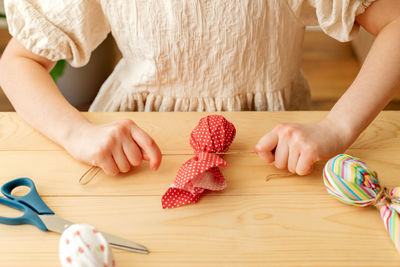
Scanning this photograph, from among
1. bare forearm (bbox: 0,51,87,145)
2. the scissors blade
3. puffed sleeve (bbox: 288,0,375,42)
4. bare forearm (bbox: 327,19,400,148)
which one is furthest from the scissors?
puffed sleeve (bbox: 288,0,375,42)

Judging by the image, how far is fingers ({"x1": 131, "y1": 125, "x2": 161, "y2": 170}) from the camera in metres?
0.53

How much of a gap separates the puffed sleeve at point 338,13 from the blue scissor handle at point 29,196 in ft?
1.63

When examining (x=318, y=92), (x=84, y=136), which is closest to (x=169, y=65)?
(x=84, y=136)

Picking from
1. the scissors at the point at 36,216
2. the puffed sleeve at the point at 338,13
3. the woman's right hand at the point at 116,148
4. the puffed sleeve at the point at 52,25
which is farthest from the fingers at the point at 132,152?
the puffed sleeve at the point at 338,13

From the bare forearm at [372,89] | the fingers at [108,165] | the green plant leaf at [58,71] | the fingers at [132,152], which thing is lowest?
the green plant leaf at [58,71]

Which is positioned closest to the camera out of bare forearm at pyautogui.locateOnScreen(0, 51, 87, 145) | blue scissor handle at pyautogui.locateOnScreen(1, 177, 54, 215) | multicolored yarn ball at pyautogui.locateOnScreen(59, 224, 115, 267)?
multicolored yarn ball at pyautogui.locateOnScreen(59, 224, 115, 267)

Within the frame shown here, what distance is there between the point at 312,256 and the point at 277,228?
5 cm

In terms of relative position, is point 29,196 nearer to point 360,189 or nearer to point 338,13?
point 360,189

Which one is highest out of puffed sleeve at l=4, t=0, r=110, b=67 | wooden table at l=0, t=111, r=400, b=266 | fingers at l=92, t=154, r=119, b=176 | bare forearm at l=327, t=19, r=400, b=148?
puffed sleeve at l=4, t=0, r=110, b=67

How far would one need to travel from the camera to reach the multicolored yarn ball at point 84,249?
1.24 feet

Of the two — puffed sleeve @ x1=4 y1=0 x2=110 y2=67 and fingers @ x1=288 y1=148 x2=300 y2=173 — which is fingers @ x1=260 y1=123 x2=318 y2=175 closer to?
fingers @ x1=288 y1=148 x2=300 y2=173

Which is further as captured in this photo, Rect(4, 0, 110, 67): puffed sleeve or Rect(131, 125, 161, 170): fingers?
Rect(4, 0, 110, 67): puffed sleeve

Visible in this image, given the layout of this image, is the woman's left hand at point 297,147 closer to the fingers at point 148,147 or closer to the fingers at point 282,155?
the fingers at point 282,155

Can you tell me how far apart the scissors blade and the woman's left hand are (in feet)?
0.67
